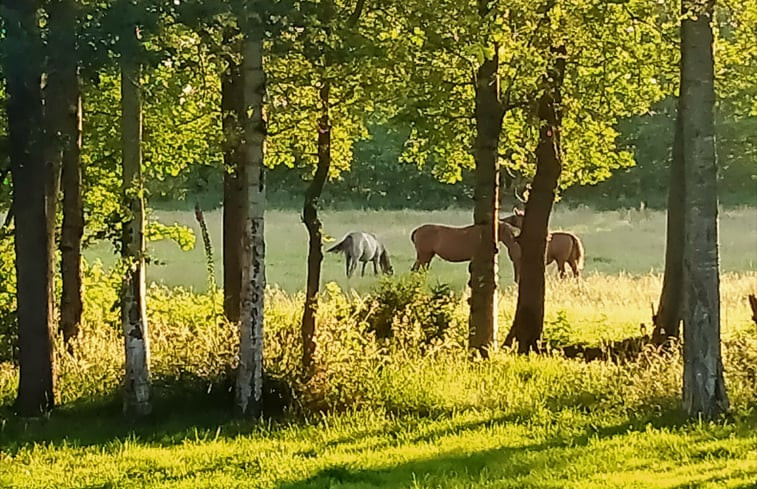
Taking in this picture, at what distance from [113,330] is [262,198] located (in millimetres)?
4177

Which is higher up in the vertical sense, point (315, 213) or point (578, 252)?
point (315, 213)

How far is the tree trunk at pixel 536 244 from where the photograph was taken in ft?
40.6

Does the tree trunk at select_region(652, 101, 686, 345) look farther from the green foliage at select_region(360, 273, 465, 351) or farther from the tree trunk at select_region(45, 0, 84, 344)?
the tree trunk at select_region(45, 0, 84, 344)

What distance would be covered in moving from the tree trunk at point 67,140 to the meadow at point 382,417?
441 millimetres

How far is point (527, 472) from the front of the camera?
248 inches

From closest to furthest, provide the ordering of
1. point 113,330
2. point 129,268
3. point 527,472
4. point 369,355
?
point 527,472 → point 129,268 → point 369,355 → point 113,330

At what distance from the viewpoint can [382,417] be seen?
798 cm

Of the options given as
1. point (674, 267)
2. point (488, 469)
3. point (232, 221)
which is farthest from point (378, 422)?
point (674, 267)

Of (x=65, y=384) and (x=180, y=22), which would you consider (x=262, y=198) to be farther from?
(x=65, y=384)

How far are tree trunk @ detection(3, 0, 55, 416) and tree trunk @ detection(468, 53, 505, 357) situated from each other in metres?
4.26

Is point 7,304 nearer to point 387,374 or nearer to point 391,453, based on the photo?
point 387,374

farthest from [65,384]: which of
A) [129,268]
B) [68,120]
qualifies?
[68,120]

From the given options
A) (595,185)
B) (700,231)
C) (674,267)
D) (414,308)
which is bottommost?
(414,308)

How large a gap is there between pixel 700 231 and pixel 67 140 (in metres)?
4.99
